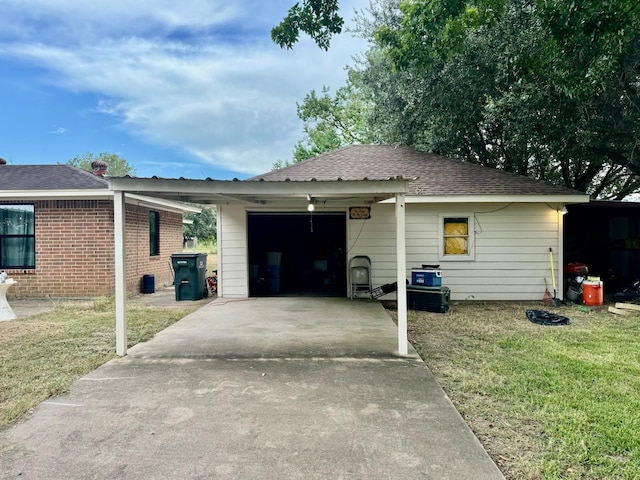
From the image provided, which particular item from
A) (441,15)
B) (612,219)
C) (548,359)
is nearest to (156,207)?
(441,15)

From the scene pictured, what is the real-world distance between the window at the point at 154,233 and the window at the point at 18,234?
2915mm

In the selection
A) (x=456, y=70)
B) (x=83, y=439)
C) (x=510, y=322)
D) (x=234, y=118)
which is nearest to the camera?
(x=83, y=439)

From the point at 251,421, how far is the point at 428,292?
538 centimetres

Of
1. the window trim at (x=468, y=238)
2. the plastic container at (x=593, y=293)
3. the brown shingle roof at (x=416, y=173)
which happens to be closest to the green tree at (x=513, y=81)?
the brown shingle roof at (x=416, y=173)

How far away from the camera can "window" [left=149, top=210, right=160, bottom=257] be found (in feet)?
38.0

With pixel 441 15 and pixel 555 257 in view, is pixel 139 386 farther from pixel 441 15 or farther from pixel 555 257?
pixel 555 257

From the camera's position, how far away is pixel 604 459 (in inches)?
95.3

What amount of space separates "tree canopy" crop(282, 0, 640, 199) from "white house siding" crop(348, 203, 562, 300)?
2.18m

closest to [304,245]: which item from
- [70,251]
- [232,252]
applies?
[232,252]

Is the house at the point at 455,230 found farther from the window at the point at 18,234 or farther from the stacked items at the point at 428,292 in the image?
the window at the point at 18,234

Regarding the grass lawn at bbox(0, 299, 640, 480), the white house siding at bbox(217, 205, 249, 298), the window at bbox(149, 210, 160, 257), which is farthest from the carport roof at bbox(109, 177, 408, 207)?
the window at bbox(149, 210, 160, 257)

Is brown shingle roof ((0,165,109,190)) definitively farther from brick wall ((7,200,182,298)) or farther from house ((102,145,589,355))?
house ((102,145,589,355))

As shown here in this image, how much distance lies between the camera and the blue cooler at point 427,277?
7.69 metres

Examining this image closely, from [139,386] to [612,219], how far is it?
1285 centimetres
